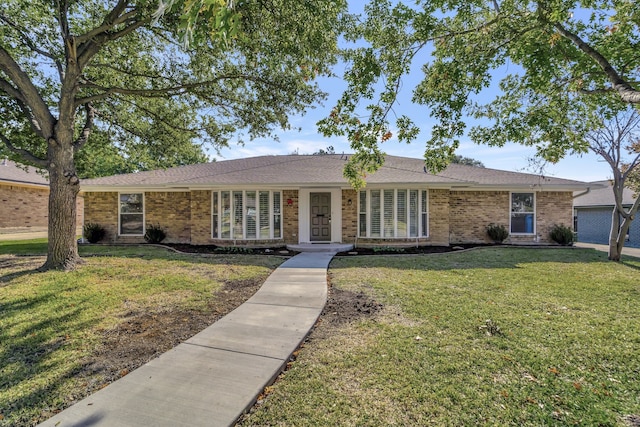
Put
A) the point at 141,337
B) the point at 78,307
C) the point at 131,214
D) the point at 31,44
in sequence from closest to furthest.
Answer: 1. the point at 141,337
2. the point at 78,307
3. the point at 31,44
4. the point at 131,214

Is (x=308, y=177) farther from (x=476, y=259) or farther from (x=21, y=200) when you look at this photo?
(x=21, y=200)

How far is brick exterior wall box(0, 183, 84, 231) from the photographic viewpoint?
18016 mm

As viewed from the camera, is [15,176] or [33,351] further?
[15,176]

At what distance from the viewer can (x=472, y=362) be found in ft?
11.0

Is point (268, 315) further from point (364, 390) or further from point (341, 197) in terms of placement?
point (341, 197)

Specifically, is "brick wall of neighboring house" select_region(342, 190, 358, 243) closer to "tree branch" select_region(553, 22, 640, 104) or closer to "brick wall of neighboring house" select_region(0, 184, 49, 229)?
"tree branch" select_region(553, 22, 640, 104)

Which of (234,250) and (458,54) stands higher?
(458,54)

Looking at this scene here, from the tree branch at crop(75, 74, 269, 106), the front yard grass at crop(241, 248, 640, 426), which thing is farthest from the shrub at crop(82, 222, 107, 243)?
the front yard grass at crop(241, 248, 640, 426)

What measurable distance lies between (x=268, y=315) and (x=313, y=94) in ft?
20.2

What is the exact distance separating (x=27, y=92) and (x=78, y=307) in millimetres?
5628

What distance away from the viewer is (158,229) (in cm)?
1295

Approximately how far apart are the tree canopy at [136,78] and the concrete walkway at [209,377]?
5020 millimetres

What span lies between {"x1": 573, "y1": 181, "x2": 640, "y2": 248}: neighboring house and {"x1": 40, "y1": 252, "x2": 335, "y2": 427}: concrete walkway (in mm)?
21637

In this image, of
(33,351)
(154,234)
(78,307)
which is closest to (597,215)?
(154,234)
